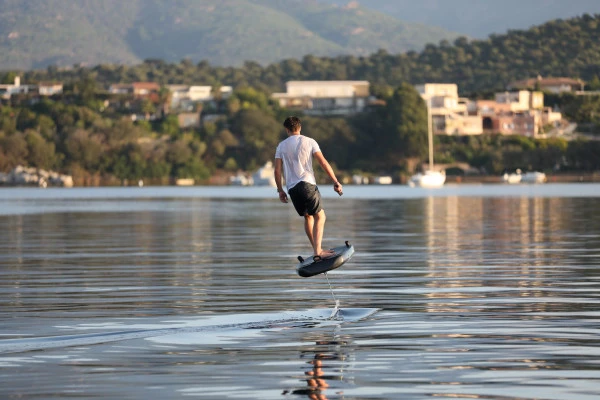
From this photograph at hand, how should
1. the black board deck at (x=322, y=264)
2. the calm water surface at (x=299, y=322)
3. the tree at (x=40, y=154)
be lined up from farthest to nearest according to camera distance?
the tree at (x=40, y=154) → the black board deck at (x=322, y=264) → the calm water surface at (x=299, y=322)

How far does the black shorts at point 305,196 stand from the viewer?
16188 mm

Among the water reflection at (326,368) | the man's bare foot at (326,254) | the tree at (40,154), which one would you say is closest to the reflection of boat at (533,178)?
the tree at (40,154)

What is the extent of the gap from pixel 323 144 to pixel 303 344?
596ft

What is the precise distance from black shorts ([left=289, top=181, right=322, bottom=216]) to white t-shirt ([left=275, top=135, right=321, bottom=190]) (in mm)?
57

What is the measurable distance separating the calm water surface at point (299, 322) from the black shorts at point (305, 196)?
1.17 meters

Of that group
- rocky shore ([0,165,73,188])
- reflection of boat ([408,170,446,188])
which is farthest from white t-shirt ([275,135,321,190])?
rocky shore ([0,165,73,188])

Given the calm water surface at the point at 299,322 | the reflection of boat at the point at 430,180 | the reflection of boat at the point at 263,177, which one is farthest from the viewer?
the reflection of boat at the point at 263,177

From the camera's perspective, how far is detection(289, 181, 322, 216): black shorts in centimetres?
1619

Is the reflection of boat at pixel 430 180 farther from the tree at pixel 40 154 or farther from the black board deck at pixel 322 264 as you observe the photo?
the black board deck at pixel 322 264

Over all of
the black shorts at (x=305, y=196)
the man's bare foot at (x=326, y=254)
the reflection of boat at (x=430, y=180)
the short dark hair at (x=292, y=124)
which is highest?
the short dark hair at (x=292, y=124)

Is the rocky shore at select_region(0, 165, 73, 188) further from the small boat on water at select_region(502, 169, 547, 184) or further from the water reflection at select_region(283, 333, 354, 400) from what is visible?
the water reflection at select_region(283, 333, 354, 400)

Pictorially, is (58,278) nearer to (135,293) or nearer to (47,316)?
(135,293)

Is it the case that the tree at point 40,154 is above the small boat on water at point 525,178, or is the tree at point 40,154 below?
above

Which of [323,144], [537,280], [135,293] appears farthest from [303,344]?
[323,144]
